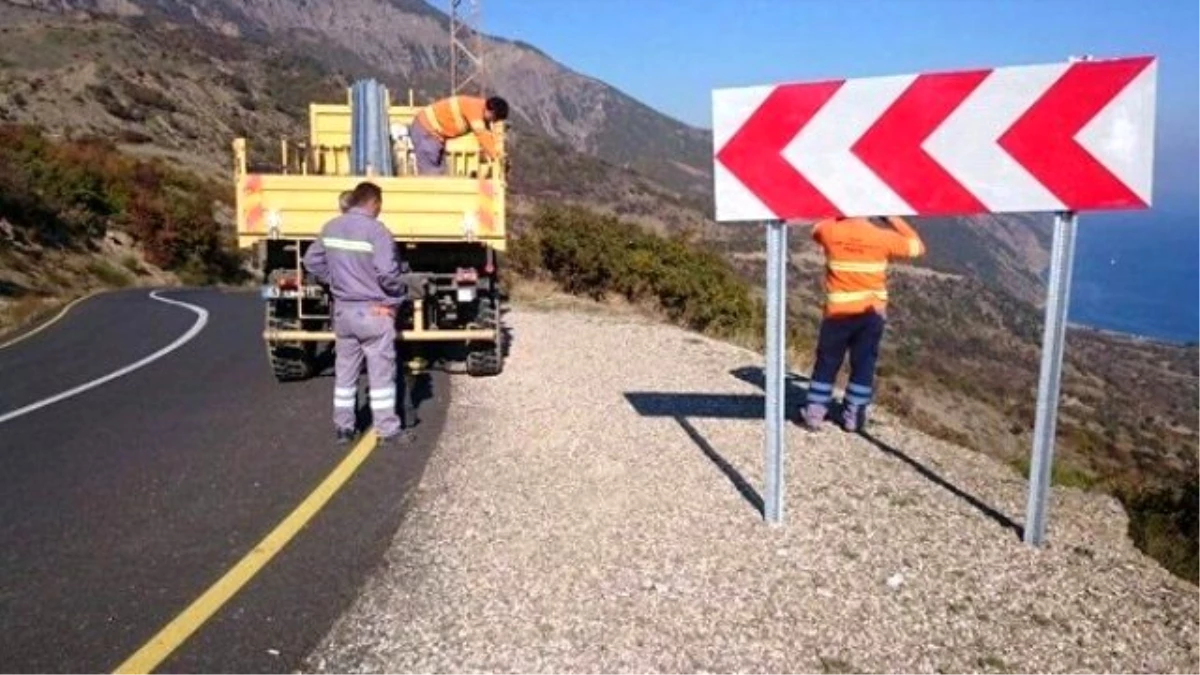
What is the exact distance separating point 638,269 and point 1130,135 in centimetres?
1362

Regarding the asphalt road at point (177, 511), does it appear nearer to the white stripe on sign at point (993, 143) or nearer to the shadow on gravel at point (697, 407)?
the shadow on gravel at point (697, 407)

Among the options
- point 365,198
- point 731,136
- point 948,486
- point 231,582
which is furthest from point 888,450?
point 231,582

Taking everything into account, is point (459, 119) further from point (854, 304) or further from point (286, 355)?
point (854, 304)

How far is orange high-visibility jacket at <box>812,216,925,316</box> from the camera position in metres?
7.55

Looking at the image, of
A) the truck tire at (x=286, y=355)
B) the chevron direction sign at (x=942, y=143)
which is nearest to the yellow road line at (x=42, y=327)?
the truck tire at (x=286, y=355)

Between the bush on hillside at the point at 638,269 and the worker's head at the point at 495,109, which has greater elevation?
the worker's head at the point at 495,109

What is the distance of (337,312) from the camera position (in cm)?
721

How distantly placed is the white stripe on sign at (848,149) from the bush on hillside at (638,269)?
10787 millimetres

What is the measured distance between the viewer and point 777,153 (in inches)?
202

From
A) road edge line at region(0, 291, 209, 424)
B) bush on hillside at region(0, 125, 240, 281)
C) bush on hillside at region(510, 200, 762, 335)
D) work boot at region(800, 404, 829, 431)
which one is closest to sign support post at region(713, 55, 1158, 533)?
work boot at region(800, 404, 829, 431)

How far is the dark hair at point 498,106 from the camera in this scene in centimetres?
948

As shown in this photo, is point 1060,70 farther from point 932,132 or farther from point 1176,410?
point 1176,410

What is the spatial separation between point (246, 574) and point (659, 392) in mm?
4755

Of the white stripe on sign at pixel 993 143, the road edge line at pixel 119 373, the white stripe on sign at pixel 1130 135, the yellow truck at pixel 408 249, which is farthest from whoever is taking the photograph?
the yellow truck at pixel 408 249
